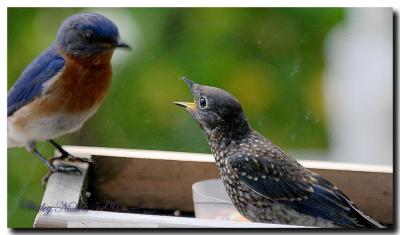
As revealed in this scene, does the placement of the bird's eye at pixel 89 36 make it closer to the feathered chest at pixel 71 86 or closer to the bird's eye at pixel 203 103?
the feathered chest at pixel 71 86

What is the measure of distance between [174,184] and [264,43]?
0.60 meters

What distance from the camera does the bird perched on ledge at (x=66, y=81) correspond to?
112 inches

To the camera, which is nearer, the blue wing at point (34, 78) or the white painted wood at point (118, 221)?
the white painted wood at point (118, 221)

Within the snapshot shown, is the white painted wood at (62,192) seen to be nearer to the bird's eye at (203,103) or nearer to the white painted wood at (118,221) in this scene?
the white painted wood at (118,221)

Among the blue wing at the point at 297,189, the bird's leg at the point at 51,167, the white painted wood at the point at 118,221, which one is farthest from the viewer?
the bird's leg at the point at 51,167

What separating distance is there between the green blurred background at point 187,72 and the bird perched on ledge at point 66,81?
7cm

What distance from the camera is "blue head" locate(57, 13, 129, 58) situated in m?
2.83

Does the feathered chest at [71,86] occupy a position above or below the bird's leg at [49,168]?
above

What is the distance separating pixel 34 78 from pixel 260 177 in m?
0.83

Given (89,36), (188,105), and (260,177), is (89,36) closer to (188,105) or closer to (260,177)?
(188,105)

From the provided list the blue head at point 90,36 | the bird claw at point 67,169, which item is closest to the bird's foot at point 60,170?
the bird claw at point 67,169

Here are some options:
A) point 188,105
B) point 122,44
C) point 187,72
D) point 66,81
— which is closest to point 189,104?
point 188,105

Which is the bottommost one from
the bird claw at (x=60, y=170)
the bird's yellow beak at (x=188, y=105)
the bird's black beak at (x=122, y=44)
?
the bird claw at (x=60, y=170)

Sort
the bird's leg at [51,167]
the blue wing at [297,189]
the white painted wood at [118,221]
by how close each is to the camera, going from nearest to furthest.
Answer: the white painted wood at [118,221]
the blue wing at [297,189]
the bird's leg at [51,167]
